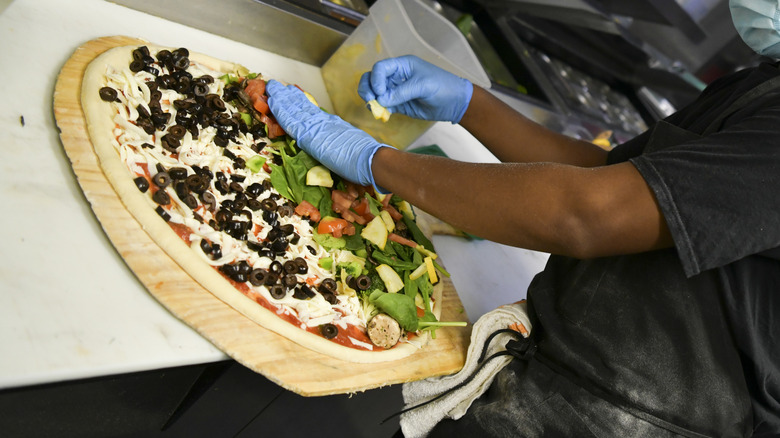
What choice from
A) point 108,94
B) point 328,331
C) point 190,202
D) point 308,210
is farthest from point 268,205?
point 108,94

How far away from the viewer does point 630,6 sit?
328 centimetres

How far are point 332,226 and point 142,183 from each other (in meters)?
0.65

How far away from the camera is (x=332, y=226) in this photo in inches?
71.0

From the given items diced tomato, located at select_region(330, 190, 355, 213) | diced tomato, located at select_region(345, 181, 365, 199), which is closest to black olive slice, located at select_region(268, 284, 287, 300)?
diced tomato, located at select_region(330, 190, 355, 213)

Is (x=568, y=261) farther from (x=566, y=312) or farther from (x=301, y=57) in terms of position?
(x=301, y=57)

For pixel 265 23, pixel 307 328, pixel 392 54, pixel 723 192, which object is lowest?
pixel 307 328

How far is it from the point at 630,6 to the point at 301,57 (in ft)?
7.37

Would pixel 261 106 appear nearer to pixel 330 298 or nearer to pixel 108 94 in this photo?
pixel 108 94

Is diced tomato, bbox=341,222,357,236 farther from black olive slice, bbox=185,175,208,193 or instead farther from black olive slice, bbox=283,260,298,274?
black olive slice, bbox=185,175,208,193

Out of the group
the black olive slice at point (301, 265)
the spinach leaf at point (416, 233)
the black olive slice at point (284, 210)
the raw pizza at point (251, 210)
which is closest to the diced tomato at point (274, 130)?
the raw pizza at point (251, 210)

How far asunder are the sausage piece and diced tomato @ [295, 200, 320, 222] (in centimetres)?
42

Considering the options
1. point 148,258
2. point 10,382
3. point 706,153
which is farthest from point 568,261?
point 10,382

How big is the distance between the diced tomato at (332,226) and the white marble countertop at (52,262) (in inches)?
24.3

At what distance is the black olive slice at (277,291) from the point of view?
150cm
